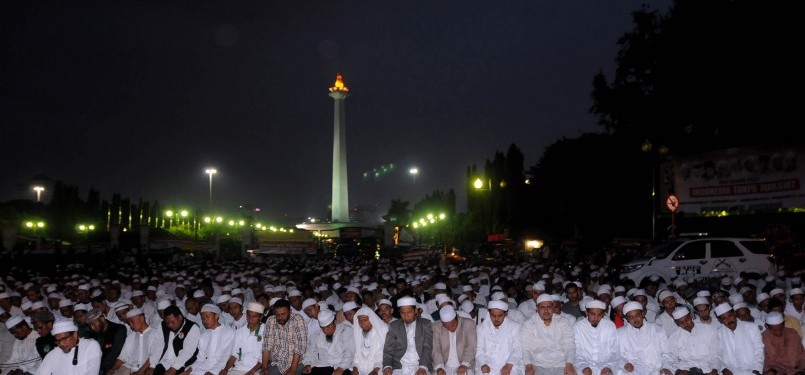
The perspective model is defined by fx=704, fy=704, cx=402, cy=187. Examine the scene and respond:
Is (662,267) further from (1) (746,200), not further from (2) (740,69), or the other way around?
(2) (740,69)

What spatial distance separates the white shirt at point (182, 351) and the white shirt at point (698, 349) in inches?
215

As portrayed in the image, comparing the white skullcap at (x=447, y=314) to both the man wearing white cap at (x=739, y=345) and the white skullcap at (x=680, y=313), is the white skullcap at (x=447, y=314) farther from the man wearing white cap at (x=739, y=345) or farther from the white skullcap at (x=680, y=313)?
the man wearing white cap at (x=739, y=345)

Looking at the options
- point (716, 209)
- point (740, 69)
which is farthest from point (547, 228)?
point (716, 209)

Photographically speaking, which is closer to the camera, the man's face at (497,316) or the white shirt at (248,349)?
the man's face at (497,316)

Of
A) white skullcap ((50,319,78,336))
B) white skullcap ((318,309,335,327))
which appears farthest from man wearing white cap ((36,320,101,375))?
white skullcap ((318,309,335,327))

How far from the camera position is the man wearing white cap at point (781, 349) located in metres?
7.98

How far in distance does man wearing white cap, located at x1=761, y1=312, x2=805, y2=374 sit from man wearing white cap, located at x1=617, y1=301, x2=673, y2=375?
147 cm

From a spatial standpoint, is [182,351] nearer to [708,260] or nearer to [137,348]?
[137,348]

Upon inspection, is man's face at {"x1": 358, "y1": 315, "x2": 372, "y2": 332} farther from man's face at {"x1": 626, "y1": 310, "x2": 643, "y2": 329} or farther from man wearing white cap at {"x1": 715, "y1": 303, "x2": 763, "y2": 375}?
man wearing white cap at {"x1": 715, "y1": 303, "x2": 763, "y2": 375}

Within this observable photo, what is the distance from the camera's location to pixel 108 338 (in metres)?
8.51

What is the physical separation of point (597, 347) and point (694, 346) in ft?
Result: 4.14

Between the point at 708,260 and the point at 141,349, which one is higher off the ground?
the point at 708,260

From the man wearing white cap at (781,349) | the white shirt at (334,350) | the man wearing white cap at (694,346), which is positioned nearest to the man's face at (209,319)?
the white shirt at (334,350)

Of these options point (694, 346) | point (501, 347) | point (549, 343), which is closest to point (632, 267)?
point (694, 346)
